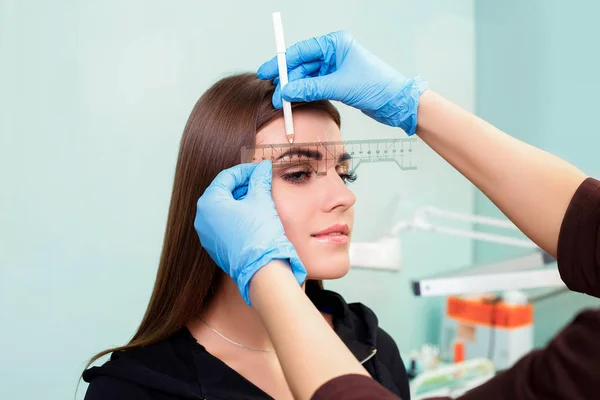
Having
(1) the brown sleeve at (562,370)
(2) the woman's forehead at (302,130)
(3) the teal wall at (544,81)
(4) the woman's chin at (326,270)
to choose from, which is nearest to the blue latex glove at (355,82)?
(2) the woman's forehead at (302,130)

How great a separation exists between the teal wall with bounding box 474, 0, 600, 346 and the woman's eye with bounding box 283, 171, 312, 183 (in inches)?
70.3

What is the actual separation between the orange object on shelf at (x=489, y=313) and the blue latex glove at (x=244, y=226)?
1706 mm

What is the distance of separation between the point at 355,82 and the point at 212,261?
0.49 metres

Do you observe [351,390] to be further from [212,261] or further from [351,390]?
[212,261]

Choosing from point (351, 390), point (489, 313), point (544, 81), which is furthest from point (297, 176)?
point (544, 81)

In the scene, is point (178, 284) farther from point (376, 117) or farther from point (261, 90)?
point (376, 117)

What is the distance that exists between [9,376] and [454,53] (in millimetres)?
2348

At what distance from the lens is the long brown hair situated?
1.23 meters

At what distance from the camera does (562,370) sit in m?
0.63

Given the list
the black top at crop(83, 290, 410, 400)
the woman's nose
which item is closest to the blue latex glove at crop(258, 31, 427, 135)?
the woman's nose

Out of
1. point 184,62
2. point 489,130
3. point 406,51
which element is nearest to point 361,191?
point 406,51

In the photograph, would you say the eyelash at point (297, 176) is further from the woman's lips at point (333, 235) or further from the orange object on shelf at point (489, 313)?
the orange object on shelf at point (489, 313)

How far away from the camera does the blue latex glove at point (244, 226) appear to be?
3.08 ft

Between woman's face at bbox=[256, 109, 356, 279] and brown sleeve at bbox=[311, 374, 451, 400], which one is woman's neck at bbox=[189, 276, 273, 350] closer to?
woman's face at bbox=[256, 109, 356, 279]
